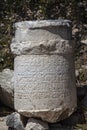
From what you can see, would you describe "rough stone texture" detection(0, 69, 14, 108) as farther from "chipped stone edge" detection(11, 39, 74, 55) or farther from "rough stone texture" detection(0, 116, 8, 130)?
"chipped stone edge" detection(11, 39, 74, 55)

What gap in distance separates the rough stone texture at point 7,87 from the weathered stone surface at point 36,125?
993 millimetres

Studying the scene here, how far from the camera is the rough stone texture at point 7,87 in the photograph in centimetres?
736

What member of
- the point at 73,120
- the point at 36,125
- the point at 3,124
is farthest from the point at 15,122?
the point at 73,120

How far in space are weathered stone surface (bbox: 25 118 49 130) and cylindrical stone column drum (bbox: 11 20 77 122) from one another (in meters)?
0.09

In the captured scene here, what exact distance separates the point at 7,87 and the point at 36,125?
1.18 metres

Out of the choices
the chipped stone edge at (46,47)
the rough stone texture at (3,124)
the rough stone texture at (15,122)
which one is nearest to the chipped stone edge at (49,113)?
the rough stone texture at (15,122)

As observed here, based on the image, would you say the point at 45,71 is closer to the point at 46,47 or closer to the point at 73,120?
the point at 46,47

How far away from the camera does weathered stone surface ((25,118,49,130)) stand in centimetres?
639

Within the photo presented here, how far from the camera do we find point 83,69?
28.0 feet

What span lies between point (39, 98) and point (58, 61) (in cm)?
55

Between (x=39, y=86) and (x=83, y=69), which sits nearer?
(x=39, y=86)

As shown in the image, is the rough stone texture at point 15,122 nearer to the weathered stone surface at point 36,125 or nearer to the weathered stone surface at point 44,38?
the weathered stone surface at point 36,125

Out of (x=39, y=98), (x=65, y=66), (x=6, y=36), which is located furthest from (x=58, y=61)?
(x=6, y=36)

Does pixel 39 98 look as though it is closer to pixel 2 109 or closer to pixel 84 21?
pixel 2 109
